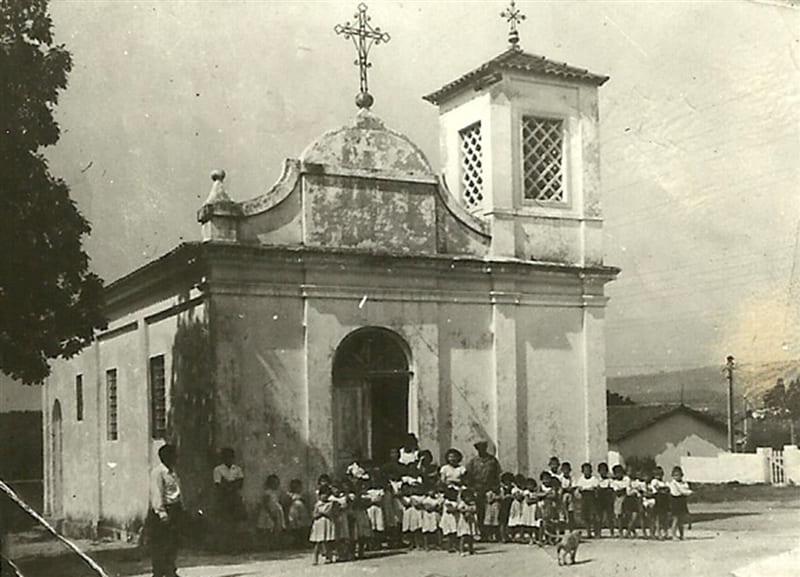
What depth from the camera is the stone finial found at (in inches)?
459

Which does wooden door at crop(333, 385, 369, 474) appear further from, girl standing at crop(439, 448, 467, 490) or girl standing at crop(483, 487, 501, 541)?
girl standing at crop(483, 487, 501, 541)

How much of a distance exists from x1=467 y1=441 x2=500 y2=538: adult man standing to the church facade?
501 mm

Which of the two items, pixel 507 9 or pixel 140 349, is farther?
pixel 140 349

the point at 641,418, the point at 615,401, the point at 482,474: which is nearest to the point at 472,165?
the point at 482,474

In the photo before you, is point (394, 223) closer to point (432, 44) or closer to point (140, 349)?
point (432, 44)

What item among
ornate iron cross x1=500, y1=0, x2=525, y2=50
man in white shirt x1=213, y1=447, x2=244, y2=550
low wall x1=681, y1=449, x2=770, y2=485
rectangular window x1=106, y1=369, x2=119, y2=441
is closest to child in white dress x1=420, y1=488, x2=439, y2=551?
man in white shirt x1=213, y1=447, x2=244, y2=550

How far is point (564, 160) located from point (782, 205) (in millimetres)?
3006

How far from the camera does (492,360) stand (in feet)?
43.6

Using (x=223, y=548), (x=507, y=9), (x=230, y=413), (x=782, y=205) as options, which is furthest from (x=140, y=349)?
(x=782, y=205)

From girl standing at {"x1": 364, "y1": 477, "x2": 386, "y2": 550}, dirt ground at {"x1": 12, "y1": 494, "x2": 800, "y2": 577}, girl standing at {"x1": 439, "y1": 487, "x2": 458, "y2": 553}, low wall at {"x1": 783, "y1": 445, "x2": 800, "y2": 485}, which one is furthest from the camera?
low wall at {"x1": 783, "y1": 445, "x2": 800, "y2": 485}

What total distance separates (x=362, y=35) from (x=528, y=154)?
150 inches

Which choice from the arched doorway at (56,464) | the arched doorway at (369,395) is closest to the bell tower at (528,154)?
the arched doorway at (369,395)

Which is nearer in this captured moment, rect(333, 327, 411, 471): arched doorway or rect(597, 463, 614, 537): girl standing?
rect(333, 327, 411, 471): arched doorway

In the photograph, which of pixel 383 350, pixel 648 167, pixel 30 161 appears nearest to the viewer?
pixel 30 161
